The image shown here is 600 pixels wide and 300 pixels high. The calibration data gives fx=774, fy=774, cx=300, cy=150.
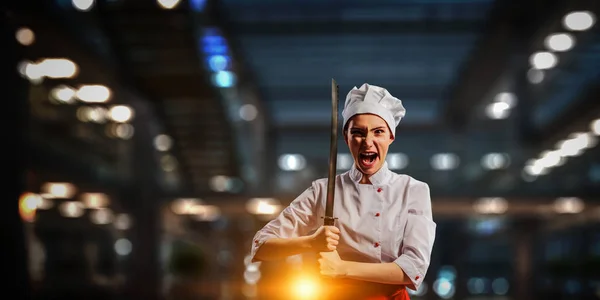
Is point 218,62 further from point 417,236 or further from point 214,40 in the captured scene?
point 417,236

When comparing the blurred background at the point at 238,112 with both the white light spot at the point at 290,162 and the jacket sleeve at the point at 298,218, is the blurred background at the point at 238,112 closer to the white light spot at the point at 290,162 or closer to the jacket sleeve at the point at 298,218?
the white light spot at the point at 290,162

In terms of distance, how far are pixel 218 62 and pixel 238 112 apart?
6.15 metres

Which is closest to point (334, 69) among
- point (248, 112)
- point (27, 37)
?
point (248, 112)

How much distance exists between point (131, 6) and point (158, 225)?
10014mm

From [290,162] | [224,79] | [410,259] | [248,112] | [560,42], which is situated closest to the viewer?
[410,259]

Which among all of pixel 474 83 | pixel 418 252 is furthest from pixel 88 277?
pixel 418 252

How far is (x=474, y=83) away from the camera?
35.4m

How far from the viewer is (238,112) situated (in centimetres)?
3219

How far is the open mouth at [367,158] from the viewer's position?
3.09m

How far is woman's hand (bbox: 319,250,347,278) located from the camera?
9.54 ft

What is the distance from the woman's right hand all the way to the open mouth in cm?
34

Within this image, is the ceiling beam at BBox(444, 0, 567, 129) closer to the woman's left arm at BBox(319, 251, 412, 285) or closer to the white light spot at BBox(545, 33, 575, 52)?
the white light spot at BBox(545, 33, 575, 52)

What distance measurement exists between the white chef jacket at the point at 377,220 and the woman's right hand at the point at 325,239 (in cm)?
19

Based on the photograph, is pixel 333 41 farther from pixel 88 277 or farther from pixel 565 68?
pixel 88 277
